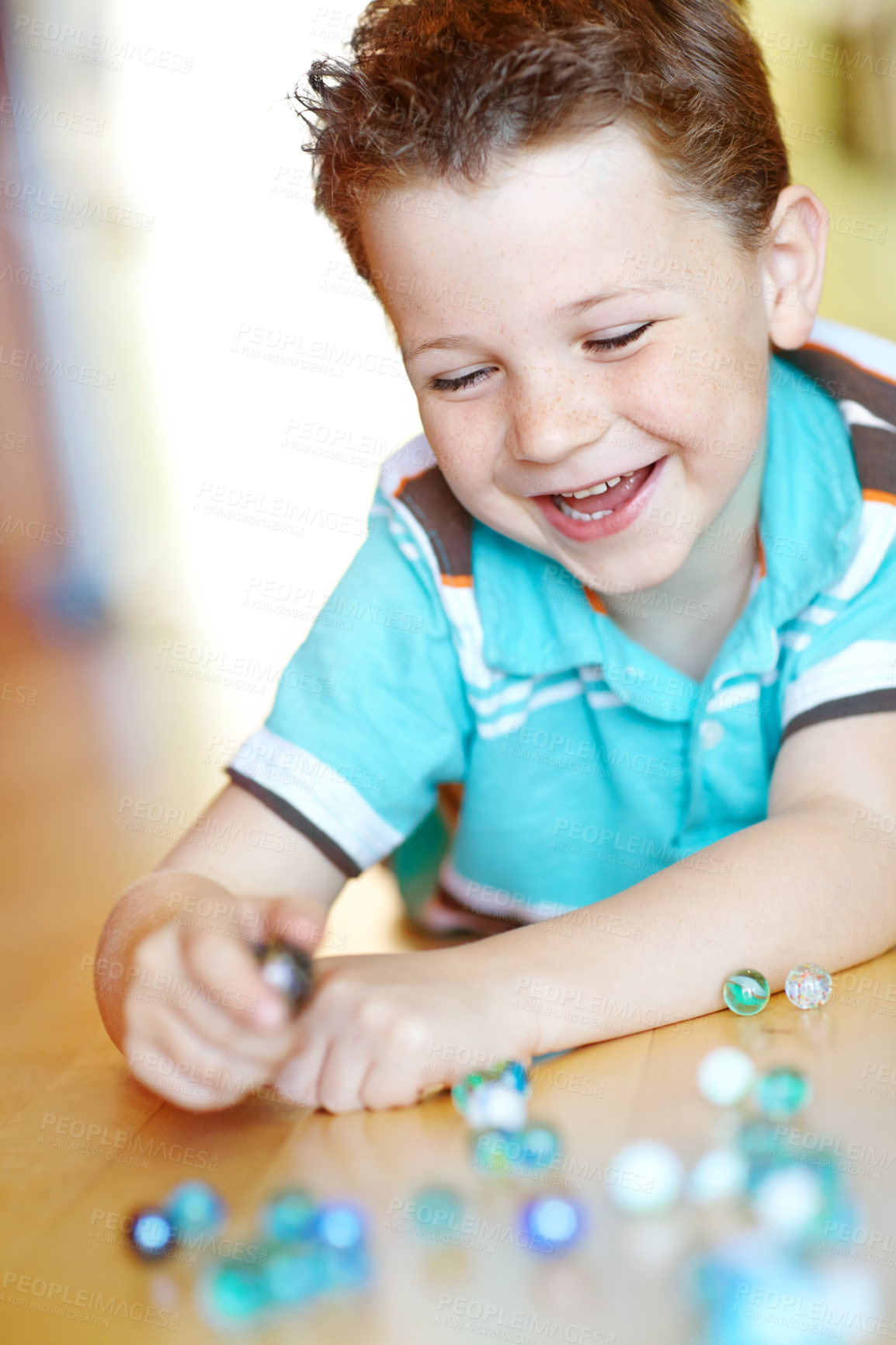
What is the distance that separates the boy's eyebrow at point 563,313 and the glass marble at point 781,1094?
421 mm

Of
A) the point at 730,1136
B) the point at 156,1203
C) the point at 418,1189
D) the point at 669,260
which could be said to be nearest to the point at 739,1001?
the point at 730,1136

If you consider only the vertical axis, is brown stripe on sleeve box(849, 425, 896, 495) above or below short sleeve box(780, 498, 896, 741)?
above

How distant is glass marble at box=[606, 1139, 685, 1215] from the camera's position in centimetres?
55

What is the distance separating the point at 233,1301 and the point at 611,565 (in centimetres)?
51

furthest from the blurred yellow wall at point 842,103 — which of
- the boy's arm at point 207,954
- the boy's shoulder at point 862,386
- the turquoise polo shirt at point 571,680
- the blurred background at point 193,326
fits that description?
the boy's arm at point 207,954

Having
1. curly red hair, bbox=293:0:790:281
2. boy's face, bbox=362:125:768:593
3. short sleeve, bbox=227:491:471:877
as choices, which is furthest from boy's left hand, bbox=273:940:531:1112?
curly red hair, bbox=293:0:790:281

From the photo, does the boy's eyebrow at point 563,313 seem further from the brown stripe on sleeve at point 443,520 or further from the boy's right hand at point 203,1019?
the boy's right hand at point 203,1019

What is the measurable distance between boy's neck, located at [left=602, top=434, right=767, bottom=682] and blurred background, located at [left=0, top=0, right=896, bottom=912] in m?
0.88

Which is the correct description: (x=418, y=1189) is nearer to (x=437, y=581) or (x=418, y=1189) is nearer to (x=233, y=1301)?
(x=233, y=1301)

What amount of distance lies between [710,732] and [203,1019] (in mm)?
437

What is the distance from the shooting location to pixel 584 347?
2.39 ft

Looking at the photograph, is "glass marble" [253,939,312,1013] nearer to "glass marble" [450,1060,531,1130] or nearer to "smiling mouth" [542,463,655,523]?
"glass marble" [450,1060,531,1130]

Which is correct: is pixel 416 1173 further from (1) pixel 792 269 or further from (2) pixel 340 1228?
(1) pixel 792 269

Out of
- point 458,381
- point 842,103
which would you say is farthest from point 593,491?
point 842,103
